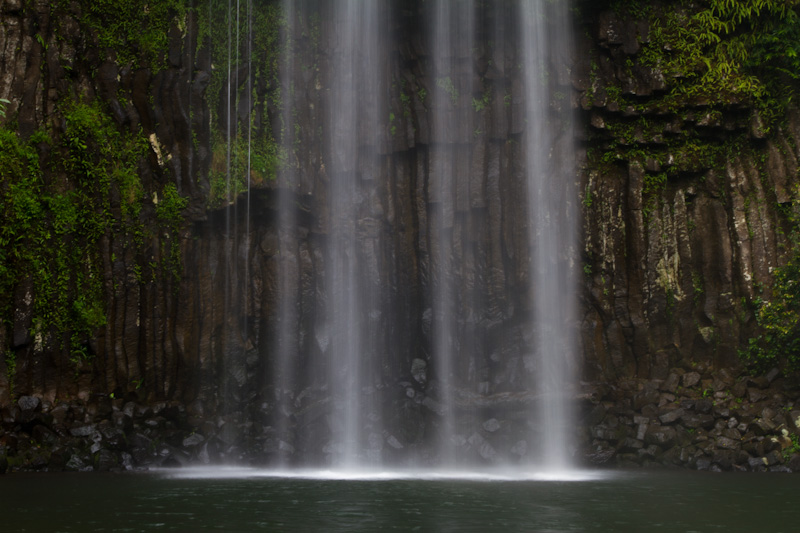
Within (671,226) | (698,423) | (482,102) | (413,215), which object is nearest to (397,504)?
(698,423)

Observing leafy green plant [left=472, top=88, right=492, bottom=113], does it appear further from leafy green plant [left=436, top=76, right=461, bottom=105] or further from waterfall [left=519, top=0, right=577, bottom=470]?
waterfall [left=519, top=0, right=577, bottom=470]

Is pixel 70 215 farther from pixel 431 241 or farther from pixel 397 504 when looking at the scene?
pixel 397 504

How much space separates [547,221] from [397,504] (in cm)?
1062

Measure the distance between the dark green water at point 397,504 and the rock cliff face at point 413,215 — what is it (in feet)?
14.9

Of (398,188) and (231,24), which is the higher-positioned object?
(231,24)

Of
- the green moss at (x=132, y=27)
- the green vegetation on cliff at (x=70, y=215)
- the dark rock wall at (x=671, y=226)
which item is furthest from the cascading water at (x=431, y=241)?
the green vegetation on cliff at (x=70, y=215)

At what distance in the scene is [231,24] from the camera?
20.4 m

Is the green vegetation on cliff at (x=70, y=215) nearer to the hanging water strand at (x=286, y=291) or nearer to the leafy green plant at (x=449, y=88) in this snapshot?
the hanging water strand at (x=286, y=291)

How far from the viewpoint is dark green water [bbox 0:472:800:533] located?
895cm

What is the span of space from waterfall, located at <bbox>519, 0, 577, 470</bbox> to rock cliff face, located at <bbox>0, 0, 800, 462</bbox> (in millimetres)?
285

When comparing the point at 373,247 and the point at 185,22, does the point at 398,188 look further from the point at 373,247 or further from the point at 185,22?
the point at 185,22

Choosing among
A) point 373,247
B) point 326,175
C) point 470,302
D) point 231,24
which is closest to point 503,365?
point 470,302

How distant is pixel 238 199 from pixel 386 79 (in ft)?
16.8

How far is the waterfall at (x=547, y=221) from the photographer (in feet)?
62.1
